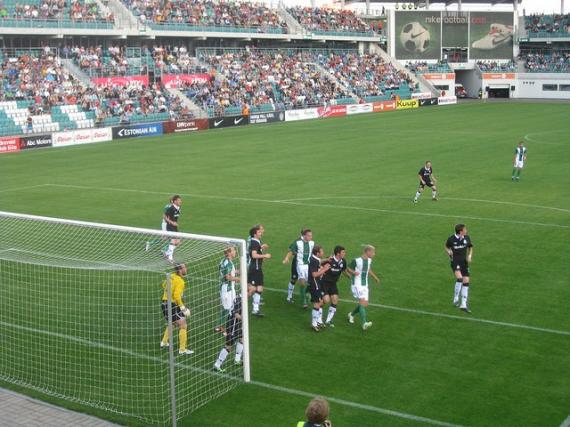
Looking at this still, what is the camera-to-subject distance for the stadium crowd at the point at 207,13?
62969mm

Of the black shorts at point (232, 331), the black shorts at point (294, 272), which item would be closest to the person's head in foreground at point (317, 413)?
the black shorts at point (232, 331)

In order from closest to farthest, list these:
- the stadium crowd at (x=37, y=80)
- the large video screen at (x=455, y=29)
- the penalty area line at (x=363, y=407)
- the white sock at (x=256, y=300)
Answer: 1. the penalty area line at (x=363, y=407)
2. the white sock at (x=256, y=300)
3. the stadium crowd at (x=37, y=80)
4. the large video screen at (x=455, y=29)

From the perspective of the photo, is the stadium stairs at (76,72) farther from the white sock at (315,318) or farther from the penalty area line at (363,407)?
the penalty area line at (363,407)

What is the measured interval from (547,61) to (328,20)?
27.8 m

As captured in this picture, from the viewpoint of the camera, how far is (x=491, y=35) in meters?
92.3

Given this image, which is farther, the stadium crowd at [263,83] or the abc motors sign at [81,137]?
the stadium crowd at [263,83]

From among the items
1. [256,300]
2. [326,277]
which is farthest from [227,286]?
[326,277]

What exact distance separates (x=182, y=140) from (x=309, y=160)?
13.4 meters

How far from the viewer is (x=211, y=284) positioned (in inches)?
619

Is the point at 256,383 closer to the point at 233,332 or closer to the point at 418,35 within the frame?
the point at 233,332

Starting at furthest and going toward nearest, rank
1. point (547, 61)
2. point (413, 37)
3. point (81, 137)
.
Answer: point (547, 61), point (413, 37), point (81, 137)

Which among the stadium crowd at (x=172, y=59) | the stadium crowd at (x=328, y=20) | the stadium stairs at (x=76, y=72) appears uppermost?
the stadium crowd at (x=328, y=20)

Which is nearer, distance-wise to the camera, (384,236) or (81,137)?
(384,236)

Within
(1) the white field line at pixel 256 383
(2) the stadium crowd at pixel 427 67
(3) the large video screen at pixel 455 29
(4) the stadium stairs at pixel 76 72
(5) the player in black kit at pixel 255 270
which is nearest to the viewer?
(1) the white field line at pixel 256 383
